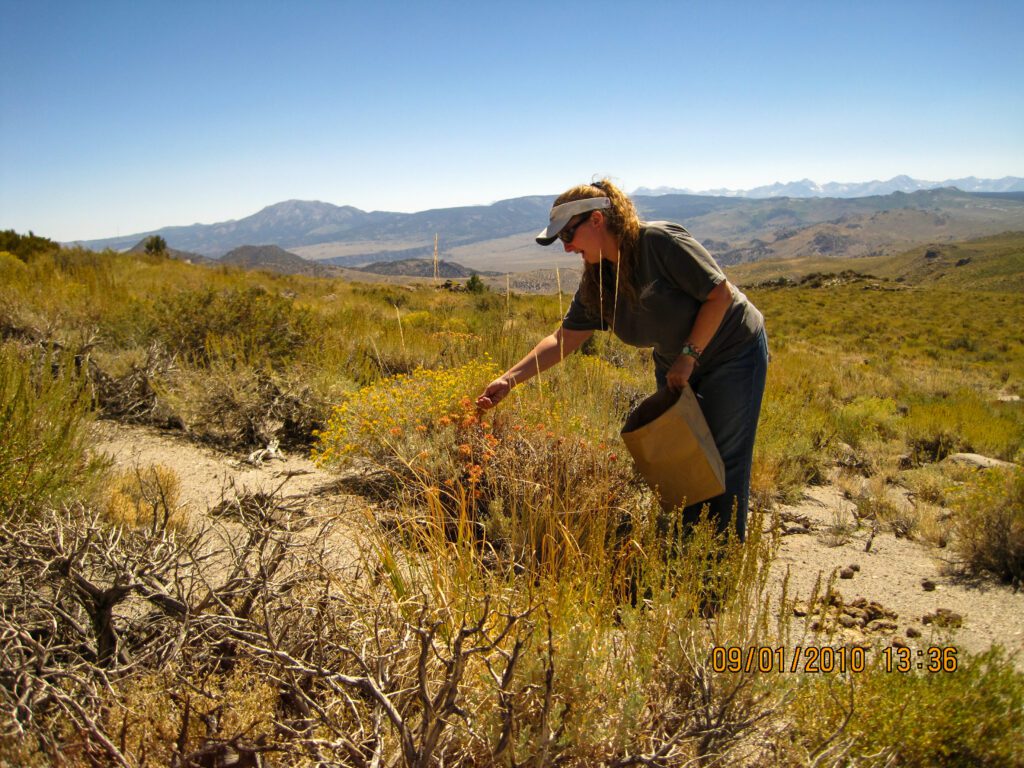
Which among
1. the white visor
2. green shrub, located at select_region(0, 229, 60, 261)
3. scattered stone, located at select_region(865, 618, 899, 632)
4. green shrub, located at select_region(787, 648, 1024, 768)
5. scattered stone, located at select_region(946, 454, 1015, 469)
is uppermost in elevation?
green shrub, located at select_region(0, 229, 60, 261)

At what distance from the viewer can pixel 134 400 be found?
4.64 metres

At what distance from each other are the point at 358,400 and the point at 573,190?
208cm

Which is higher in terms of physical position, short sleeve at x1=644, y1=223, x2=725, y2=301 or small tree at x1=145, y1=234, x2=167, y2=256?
small tree at x1=145, y1=234, x2=167, y2=256

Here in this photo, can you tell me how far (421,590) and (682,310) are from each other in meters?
1.58

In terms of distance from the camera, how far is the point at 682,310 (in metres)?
2.46

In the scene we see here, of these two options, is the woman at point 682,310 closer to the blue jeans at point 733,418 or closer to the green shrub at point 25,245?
the blue jeans at point 733,418

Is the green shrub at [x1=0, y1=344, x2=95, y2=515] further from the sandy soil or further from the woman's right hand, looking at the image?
the woman's right hand

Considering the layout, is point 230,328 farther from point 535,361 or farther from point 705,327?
point 705,327

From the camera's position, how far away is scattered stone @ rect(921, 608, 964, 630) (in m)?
2.34

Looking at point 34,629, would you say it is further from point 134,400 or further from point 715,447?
point 134,400

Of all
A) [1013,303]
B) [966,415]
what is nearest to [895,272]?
[1013,303]

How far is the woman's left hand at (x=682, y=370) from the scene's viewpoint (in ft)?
7.70

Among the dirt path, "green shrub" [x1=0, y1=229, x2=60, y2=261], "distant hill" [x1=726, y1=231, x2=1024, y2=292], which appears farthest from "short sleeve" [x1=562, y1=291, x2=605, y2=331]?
"distant hill" [x1=726, y1=231, x2=1024, y2=292]

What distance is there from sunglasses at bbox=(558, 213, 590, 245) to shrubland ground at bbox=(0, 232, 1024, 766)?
99 cm
